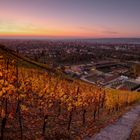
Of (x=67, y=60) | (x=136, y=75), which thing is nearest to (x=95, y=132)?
(x=136, y=75)

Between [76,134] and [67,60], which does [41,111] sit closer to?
[76,134]

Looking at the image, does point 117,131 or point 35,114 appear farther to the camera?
point 117,131

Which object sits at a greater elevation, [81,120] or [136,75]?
[81,120]

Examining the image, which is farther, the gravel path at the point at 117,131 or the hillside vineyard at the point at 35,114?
the gravel path at the point at 117,131

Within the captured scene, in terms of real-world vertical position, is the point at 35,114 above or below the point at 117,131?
above

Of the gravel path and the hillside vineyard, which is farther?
the gravel path

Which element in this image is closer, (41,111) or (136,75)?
(41,111)

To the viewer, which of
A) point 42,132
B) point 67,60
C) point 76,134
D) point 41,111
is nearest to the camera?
point 42,132

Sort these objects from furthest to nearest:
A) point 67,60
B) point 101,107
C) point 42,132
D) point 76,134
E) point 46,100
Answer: point 67,60
point 101,107
point 46,100
point 76,134
point 42,132

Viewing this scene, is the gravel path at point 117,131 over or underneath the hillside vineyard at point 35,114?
underneath

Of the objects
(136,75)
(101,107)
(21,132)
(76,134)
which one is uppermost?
(21,132)

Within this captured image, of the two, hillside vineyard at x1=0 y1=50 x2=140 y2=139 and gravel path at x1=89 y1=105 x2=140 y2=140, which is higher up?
hillside vineyard at x1=0 y1=50 x2=140 y2=139

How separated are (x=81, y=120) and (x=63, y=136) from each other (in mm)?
5832

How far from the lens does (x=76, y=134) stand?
2038cm
